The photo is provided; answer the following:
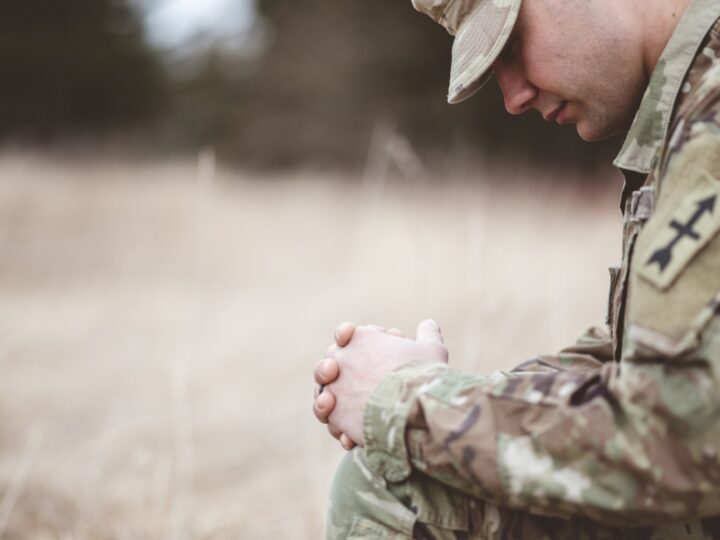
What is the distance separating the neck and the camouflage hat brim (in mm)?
207

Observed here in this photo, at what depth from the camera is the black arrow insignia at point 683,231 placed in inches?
43.4

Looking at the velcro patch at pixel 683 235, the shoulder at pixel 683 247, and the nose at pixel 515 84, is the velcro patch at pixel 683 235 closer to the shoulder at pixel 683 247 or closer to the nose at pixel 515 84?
the shoulder at pixel 683 247

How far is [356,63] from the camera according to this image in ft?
47.7

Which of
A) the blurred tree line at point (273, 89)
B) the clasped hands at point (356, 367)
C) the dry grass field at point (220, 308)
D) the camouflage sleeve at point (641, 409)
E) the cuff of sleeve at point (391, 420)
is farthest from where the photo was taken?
the blurred tree line at point (273, 89)

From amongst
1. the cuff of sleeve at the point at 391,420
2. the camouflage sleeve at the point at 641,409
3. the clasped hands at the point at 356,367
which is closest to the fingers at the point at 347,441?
the clasped hands at the point at 356,367

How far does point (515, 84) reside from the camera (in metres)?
1.60

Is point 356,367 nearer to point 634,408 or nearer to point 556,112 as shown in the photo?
point 634,408

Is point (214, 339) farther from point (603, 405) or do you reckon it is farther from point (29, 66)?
point (29, 66)

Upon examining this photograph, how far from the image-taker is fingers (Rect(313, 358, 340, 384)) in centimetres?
146

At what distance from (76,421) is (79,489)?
1.13 m

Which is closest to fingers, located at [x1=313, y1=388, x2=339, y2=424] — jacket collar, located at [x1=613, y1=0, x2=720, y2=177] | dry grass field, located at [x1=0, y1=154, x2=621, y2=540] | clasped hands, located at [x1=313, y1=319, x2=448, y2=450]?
clasped hands, located at [x1=313, y1=319, x2=448, y2=450]

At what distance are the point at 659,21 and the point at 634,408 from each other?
672mm

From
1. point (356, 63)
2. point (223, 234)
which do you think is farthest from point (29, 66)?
point (223, 234)

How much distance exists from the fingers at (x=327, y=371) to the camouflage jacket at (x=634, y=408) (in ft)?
0.48
